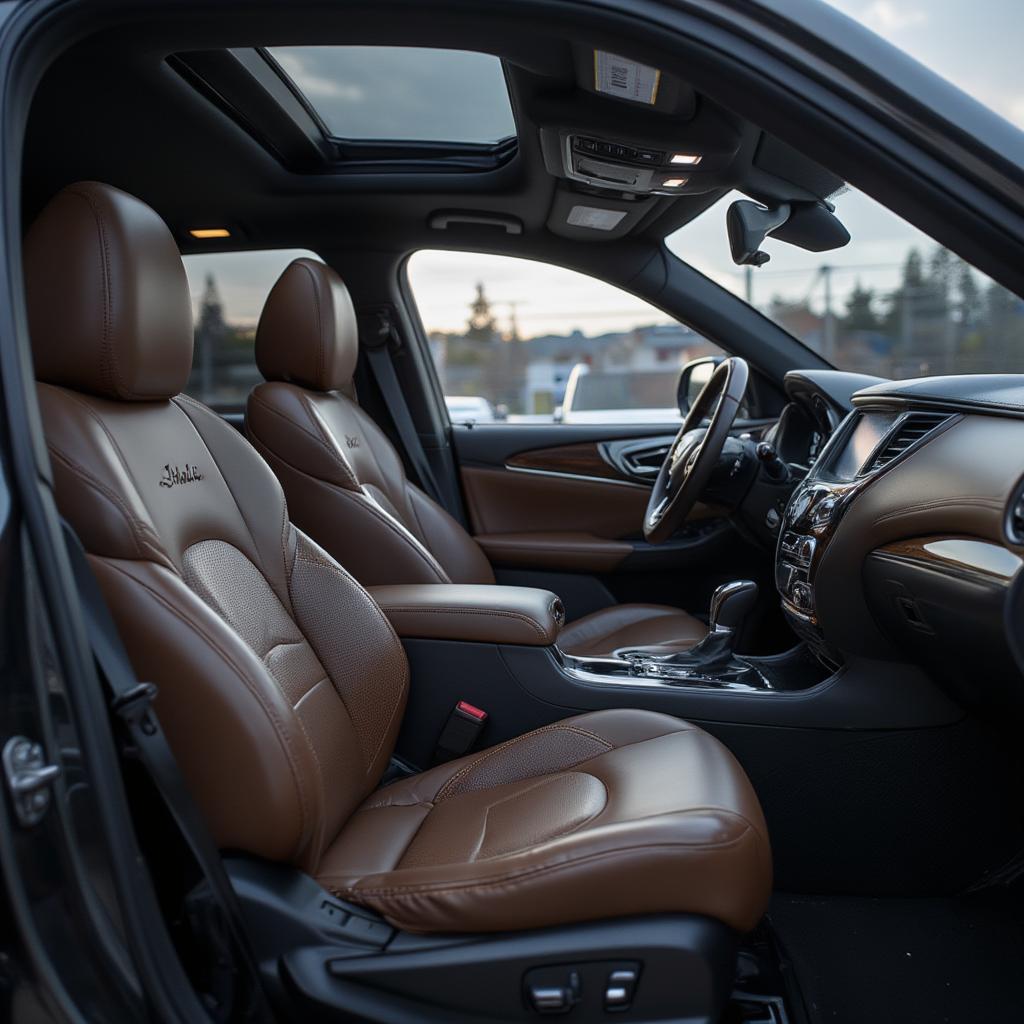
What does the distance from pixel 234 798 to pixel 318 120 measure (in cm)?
213

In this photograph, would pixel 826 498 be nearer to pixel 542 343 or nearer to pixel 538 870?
pixel 538 870

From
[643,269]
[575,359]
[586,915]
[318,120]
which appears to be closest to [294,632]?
[586,915]

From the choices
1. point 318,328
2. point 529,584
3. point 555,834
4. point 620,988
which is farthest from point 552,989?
point 529,584

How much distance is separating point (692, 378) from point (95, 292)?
7.58 ft

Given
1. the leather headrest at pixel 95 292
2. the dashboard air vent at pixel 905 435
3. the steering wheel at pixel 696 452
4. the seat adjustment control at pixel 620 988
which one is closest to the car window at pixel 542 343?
the steering wheel at pixel 696 452

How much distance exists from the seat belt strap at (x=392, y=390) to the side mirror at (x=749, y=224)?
1735 millimetres

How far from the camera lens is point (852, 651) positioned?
1.86m

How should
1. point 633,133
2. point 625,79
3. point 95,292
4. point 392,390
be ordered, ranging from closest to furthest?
point 95,292
point 625,79
point 633,133
point 392,390

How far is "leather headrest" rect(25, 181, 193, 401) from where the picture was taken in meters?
1.28

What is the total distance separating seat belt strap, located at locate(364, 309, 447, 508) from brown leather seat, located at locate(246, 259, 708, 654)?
26.3 inches

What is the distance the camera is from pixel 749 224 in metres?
1.85

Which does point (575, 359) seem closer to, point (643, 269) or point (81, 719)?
point (643, 269)

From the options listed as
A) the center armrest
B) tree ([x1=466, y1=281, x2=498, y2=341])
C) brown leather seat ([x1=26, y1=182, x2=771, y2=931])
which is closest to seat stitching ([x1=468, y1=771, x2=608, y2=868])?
brown leather seat ([x1=26, y1=182, x2=771, y2=931])

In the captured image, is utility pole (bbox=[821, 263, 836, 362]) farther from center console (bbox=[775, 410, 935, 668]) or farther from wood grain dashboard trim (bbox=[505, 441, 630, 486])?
center console (bbox=[775, 410, 935, 668])
